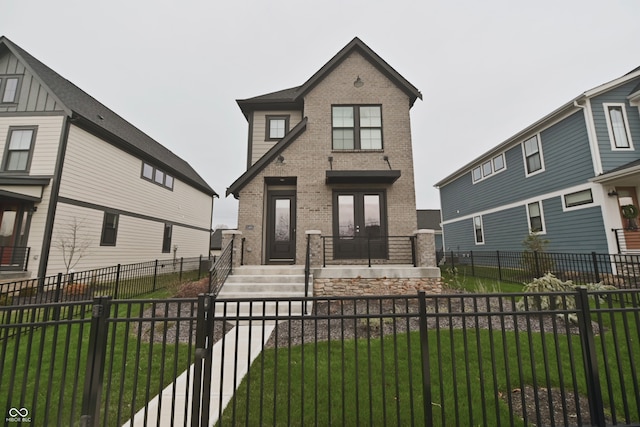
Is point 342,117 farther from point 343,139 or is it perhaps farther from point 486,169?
point 486,169

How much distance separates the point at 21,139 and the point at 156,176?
6.55 meters

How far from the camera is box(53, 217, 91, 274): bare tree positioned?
38.2ft

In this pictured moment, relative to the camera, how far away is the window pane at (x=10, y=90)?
12531mm

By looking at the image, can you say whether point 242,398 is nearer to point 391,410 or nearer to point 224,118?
point 391,410

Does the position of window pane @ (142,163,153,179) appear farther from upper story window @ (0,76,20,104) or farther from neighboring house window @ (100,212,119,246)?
upper story window @ (0,76,20,104)

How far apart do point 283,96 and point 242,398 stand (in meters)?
12.4

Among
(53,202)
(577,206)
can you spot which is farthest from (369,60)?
(53,202)

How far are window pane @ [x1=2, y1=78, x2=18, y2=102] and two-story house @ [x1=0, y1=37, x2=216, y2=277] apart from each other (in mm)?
39

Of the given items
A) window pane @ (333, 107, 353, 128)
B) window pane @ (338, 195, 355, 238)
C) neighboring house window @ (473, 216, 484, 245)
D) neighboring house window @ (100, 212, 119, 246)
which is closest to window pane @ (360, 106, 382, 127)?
window pane @ (333, 107, 353, 128)

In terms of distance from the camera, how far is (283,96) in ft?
42.8

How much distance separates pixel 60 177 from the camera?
11.7 m

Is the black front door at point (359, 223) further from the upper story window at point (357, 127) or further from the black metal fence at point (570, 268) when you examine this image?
the black metal fence at point (570, 268)

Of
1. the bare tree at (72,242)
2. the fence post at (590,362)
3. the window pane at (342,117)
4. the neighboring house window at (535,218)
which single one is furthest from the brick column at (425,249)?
the bare tree at (72,242)

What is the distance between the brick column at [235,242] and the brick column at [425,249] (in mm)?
6291
